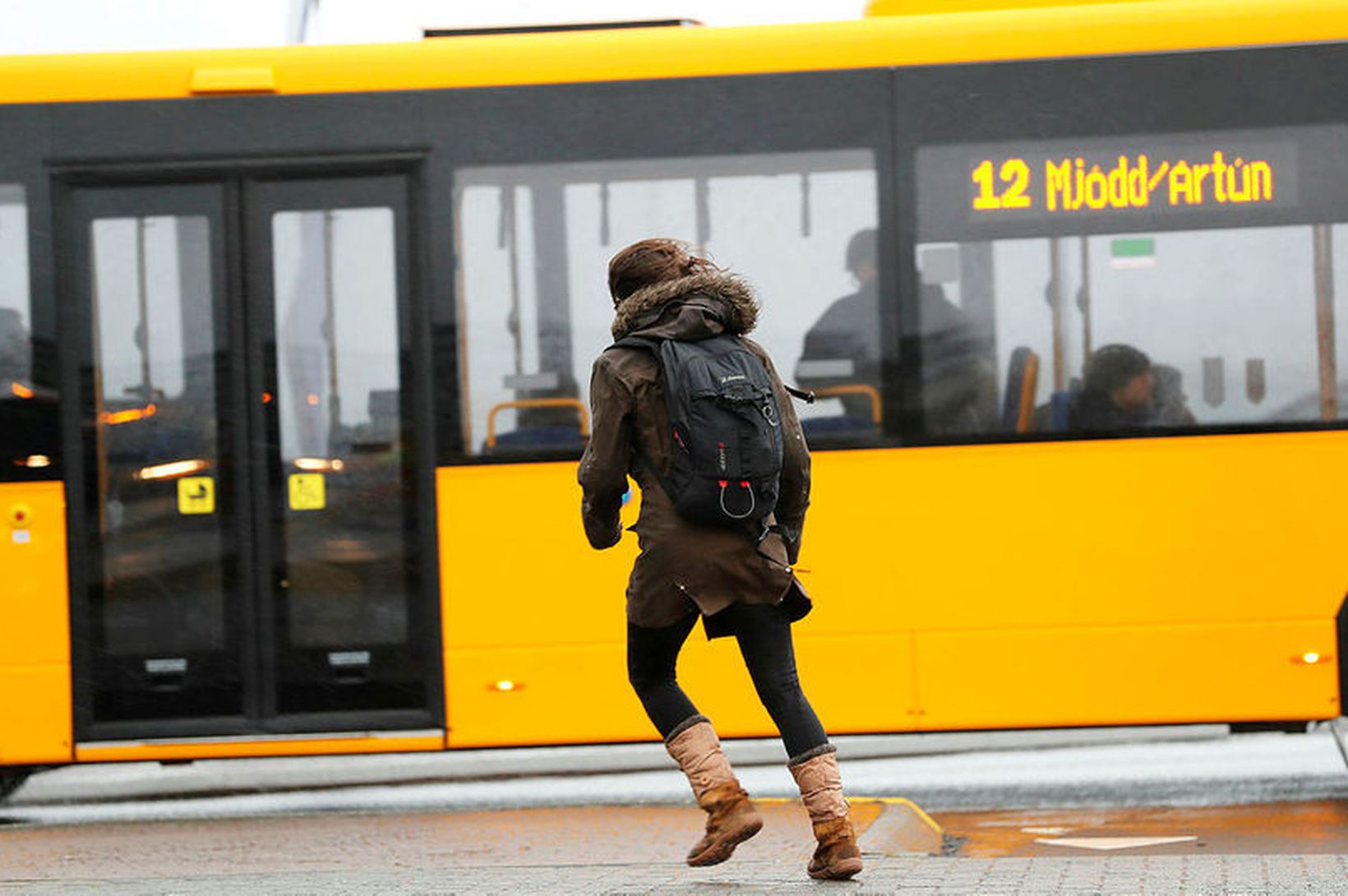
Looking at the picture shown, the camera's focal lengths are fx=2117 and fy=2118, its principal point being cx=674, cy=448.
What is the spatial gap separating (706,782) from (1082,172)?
143 inches

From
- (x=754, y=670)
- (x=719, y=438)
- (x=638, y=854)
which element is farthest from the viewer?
(x=638, y=854)

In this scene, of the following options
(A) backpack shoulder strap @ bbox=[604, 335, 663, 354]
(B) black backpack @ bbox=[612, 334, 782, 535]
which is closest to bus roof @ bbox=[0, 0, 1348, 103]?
(A) backpack shoulder strap @ bbox=[604, 335, 663, 354]

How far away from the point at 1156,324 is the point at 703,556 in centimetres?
333

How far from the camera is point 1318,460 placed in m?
8.22

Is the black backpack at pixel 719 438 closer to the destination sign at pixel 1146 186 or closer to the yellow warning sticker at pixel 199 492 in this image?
the destination sign at pixel 1146 186

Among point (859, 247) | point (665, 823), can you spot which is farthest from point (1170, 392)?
point (665, 823)

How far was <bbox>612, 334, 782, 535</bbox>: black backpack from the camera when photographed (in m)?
5.52

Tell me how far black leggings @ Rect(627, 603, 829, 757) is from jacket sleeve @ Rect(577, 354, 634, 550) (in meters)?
0.37

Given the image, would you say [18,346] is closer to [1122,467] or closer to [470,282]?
[470,282]

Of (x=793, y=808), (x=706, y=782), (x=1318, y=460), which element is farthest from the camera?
(x=1318, y=460)

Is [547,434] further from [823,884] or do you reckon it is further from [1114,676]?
[823,884]

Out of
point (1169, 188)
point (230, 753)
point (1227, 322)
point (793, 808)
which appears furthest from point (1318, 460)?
point (230, 753)

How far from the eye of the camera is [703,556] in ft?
18.4

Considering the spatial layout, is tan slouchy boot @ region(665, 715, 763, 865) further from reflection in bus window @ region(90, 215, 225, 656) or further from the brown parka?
reflection in bus window @ region(90, 215, 225, 656)
